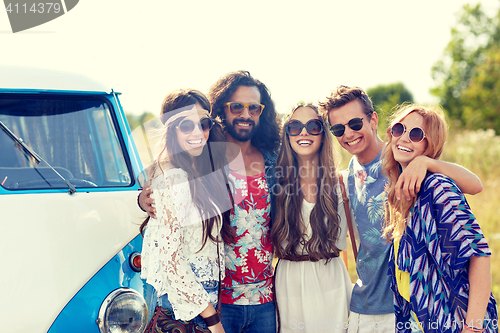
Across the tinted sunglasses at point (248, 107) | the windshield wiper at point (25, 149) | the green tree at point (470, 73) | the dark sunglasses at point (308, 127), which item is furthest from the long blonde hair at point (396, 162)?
the green tree at point (470, 73)

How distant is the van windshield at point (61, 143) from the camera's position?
2314 mm

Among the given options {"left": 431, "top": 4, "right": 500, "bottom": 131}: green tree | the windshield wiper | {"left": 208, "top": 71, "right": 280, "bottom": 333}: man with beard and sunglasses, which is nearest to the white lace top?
{"left": 208, "top": 71, "right": 280, "bottom": 333}: man with beard and sunglasses

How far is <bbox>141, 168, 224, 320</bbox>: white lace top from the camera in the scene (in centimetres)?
199

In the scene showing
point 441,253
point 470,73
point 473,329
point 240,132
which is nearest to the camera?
point 473,329

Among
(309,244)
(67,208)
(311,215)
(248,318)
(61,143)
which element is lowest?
(248,318)

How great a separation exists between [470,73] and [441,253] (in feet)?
108

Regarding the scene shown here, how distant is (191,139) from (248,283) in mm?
990

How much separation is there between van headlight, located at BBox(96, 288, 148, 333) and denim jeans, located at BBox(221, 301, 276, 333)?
54 centimetres

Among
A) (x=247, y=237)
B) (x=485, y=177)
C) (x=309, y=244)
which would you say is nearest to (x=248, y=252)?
(x=247, y=237)

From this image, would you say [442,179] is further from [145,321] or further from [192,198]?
[145,321]

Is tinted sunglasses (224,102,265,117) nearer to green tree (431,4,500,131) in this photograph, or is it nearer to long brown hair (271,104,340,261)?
long brown hair (271,104,340,261)

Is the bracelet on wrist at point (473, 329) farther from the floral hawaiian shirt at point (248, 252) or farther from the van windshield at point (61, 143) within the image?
the van windshield at point (61, 143)

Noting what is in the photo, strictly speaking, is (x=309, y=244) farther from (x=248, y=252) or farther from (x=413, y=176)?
(x=413, y=176)

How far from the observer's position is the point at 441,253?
75.9 inches
